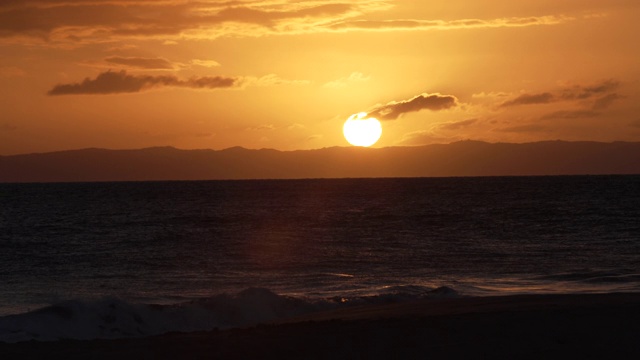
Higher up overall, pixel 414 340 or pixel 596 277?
pixel 414 340

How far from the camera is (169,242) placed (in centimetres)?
3709

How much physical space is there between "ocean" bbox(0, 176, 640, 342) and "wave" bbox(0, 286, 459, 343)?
35mm

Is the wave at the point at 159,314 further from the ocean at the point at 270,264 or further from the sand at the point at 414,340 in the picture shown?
the sand at the point at 414,340

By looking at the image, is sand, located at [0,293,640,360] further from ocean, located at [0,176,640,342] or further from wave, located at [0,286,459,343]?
ocean, located at [0,176,640,342]

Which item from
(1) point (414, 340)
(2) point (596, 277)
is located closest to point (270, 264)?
(2) point (596, 277)

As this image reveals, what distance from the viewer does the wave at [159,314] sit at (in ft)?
49.2

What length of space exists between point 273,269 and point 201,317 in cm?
890

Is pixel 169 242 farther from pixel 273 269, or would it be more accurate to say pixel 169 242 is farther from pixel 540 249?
pixel 540 249

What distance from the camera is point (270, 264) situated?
2694 cm

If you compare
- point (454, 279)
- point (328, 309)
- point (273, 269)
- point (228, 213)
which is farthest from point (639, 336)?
point (228, 213)

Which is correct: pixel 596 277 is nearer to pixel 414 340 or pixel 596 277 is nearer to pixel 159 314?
pixel 159 314

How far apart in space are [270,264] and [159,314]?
1053 cm

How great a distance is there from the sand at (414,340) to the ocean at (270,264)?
11.8ft

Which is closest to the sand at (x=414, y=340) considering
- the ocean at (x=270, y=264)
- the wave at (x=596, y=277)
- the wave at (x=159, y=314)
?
the wave at (x=159, y=314)
